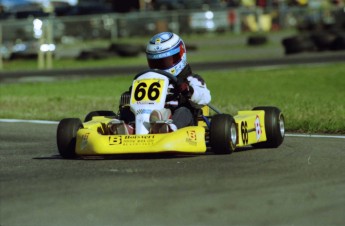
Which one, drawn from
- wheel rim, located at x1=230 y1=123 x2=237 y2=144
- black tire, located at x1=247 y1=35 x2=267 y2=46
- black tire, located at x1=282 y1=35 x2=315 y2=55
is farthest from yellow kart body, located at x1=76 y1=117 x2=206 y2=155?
black tire, located at x1=247 y1=35 x2=267 y2=46

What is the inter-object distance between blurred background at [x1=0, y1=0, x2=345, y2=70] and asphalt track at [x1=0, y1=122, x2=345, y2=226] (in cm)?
2028

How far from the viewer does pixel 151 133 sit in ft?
28.5

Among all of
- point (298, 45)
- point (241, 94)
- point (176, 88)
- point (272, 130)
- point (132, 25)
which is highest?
point (176, 88)

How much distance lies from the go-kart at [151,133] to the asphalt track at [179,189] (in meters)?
0.12

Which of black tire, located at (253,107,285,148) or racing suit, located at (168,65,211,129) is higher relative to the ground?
racing suit, located at (168,65,211,129)

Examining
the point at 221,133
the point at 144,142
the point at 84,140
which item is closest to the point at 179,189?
the point at 144,142

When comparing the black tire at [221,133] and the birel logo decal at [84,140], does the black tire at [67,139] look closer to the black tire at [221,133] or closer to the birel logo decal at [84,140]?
the birel logo decal at [84,140]

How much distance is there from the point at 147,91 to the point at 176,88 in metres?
0.29

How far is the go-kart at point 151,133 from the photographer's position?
8.32m

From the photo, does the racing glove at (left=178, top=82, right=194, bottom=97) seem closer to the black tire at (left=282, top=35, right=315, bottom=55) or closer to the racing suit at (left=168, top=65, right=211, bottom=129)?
the racing suit at (left=168, top=65, right=211, bottom=129)

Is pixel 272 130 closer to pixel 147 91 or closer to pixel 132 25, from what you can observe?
pixel 147 91

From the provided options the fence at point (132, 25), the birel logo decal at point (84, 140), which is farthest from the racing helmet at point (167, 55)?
the fence at point (132, 25)

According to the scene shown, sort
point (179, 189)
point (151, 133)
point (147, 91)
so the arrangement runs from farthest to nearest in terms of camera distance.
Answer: point (147, 91)
point (151, 133)
point (179, 189)

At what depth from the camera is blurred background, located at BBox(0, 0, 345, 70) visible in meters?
30.5
